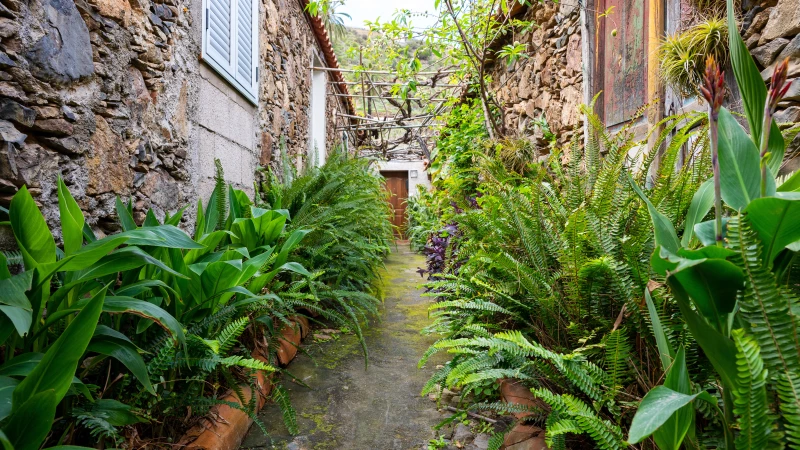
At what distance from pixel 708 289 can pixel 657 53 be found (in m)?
1.66

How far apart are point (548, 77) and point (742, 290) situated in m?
3.04

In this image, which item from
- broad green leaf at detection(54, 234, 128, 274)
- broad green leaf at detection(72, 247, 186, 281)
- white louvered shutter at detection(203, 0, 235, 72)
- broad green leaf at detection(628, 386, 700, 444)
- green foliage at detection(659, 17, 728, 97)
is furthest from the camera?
white louvered shutter at detection(203, 0, 235, 72)

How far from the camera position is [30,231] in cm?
104

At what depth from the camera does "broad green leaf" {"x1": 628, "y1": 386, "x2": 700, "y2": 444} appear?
593 mm

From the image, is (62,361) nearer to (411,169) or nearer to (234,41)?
(234,41)

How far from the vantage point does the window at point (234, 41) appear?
2518 mm

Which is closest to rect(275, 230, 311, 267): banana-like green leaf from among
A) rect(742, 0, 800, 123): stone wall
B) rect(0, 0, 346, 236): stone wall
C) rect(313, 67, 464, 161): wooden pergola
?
rect(0, 0, 346, 236): stone wall

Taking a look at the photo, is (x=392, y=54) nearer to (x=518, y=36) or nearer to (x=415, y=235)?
(x=518, y=36)

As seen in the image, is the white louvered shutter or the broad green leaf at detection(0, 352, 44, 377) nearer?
the broad green leaf at detection(0, 352, 44, 377)

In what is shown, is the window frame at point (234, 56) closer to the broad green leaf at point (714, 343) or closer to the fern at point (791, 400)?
the broad green leaf at point (714, 343)

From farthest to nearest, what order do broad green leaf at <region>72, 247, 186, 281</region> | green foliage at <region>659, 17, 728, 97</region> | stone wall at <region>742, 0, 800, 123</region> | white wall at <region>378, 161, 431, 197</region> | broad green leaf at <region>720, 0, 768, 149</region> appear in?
1. white wall at <region>378, 161, 431, 197</region>
2. green foliage at <region>659, 17, 728, 97</region>
3. stone wall at <region>742, 0, 800, 123</region>
4. broad green leaf at <region>72, 247, 186, 281</region>
5. broad green leaf at <region>720, 0, 768, 149</region>

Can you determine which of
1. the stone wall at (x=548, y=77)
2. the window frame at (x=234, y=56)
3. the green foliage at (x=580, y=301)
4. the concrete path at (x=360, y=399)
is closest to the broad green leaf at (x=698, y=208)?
the green foliage at (x=580, y=301)

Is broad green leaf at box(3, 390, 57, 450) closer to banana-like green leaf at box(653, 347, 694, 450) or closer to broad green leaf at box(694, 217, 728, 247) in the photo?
banana-like green leaf at box(653, 347, 694, 450)

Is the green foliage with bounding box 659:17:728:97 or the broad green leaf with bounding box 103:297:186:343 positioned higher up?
the green foliage with bounding box 659:17:728:97
